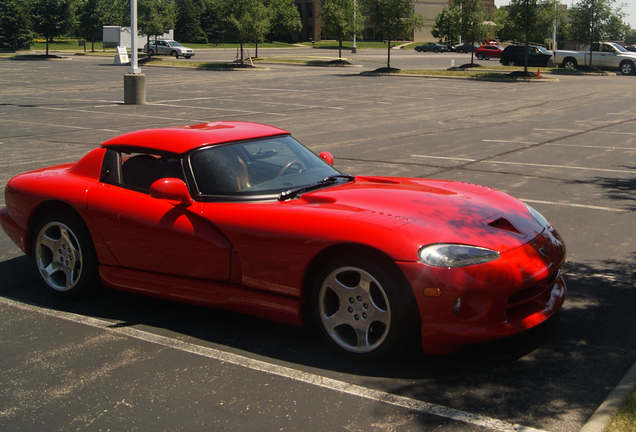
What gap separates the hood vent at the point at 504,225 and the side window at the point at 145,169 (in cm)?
226

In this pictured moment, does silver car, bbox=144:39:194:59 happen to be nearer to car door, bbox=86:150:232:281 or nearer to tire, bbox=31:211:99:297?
tire, bbox=31:211:99:297

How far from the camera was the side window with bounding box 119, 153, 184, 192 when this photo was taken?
5021 mm

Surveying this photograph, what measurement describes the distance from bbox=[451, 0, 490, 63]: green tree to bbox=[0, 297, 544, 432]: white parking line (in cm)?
4695

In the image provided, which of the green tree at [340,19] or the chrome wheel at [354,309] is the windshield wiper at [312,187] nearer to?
the chrome wheel at [354,309]

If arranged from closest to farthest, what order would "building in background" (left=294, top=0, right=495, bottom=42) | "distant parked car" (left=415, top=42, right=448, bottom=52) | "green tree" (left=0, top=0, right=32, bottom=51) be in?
"green tree" (left=0, top=0, right=32, bottom=51) → "distant parked car" (left=415, top=42, right=448, bottom=52) → "building in background" (left=294, top=0, right=495, bottom=42)

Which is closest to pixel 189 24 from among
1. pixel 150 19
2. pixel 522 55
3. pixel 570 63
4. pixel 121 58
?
pixel 150 19

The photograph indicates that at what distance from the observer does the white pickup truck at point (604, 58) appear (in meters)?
44.6

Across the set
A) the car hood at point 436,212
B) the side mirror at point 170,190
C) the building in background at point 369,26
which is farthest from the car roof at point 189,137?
the building in background at point 369,26

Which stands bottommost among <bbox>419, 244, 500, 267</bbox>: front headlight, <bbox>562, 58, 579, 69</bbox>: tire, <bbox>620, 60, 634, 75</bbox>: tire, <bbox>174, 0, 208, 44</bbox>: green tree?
<bbox>419, 244, 500, 267</bbox>: front headlight

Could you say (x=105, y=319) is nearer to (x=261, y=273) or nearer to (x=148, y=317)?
(x=148, y=317)

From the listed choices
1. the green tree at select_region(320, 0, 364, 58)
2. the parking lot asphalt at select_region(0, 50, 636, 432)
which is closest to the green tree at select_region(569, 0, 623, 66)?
the green tree at select_region(320, 0, 364, 58)

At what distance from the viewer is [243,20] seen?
47875 millimetres

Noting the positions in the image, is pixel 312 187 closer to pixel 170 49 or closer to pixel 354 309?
pixel 354 309

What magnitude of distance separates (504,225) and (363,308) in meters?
1.11
